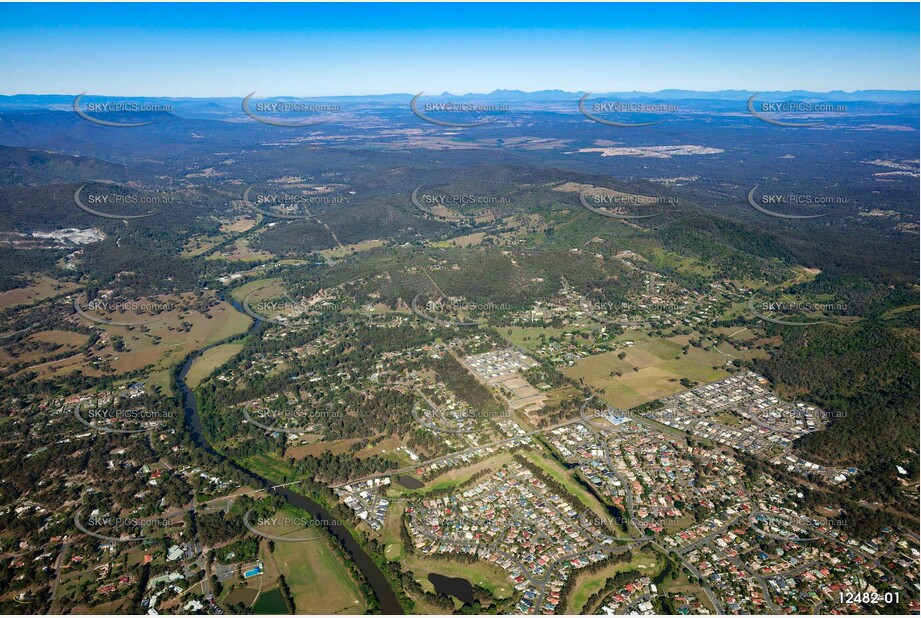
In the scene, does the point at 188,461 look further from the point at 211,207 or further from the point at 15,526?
the point at 211,207

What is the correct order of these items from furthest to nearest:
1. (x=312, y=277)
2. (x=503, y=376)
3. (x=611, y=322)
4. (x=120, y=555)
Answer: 1. (x=312, y=277)
2. (x=611, y=322)
3. (x=503, y=376)
4. (x=120, y=555)

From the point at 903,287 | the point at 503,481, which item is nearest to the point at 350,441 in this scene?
the point at 503,481

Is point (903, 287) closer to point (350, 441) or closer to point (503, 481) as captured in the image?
point (503, 481)

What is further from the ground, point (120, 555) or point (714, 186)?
point (714, 186)

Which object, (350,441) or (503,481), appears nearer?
(503,481)

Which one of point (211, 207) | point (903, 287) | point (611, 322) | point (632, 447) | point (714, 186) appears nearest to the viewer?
point (632, 447)

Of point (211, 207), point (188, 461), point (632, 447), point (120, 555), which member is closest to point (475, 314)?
point (632, 447)
